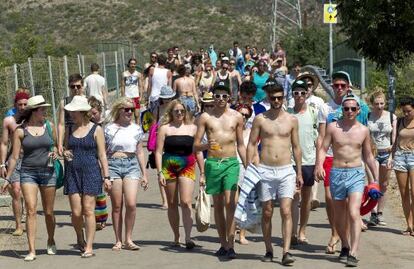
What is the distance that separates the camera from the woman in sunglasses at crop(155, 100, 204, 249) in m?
11.4

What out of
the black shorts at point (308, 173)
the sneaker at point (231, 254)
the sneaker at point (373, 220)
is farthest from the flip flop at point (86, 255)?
the sneaker at point (373, 220)

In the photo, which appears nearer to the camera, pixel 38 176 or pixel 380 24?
pixel 38 176

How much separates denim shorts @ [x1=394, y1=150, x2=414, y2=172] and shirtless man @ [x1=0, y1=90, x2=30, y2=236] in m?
4.75

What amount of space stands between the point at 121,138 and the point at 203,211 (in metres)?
1.28

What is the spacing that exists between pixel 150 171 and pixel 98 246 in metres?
6.86

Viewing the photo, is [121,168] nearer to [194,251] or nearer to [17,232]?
[194,251]

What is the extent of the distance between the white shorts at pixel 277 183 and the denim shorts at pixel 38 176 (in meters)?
2.38

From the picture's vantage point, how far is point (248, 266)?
10.5 m

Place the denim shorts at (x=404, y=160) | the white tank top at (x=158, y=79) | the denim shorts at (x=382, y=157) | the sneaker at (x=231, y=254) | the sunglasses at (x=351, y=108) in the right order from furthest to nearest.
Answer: the white tank top at (x=158, y=79)
the denim shorts at (x=382, y=157)
the denim shorts at (x=404, y=160)
the sneaker at (x=231, y=254)
the sunglasses at (x=351, y=108)

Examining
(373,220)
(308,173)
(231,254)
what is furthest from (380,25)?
(231,254)

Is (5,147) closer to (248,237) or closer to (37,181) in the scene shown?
(37,181)

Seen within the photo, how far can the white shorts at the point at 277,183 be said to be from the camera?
417 inches

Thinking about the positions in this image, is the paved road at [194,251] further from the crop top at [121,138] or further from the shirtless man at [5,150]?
the crop top at [121,138]

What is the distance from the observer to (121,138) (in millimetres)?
11516
